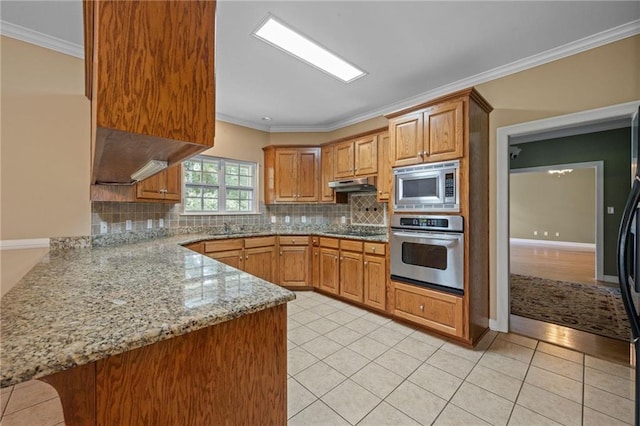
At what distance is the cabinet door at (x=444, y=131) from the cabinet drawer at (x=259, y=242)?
245cm

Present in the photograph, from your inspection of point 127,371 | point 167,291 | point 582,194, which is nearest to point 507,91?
point 167,291

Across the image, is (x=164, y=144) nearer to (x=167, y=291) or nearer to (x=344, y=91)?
(x=167, y=291)

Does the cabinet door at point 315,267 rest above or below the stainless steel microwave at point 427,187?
below

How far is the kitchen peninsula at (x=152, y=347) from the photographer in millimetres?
668

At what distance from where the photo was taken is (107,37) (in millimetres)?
728

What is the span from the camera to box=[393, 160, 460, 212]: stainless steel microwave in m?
2.50

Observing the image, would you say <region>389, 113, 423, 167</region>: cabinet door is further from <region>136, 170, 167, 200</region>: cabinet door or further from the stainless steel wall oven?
<region>136, 170, 167, 200</region>: cabinet door

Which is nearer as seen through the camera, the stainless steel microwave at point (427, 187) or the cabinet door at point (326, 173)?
the stainless steel microwave at point (427, 187)

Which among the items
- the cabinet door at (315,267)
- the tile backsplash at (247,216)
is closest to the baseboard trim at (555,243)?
the tile backsplash at (247,216)

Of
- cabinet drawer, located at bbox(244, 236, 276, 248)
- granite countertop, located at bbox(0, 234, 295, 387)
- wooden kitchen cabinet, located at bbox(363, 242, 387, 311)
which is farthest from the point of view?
cabinet drawer, located at bbox(244, 236, 276, 248)

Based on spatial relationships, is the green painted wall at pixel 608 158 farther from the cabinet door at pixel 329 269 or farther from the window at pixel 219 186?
the window at pixel 219 186

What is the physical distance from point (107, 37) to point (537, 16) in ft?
9.16

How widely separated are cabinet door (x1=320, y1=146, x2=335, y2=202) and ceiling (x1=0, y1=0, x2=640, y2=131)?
112 centimetres

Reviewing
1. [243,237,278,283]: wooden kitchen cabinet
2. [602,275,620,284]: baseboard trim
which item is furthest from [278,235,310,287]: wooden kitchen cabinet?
[602,275,620,284]: baseboard trim
